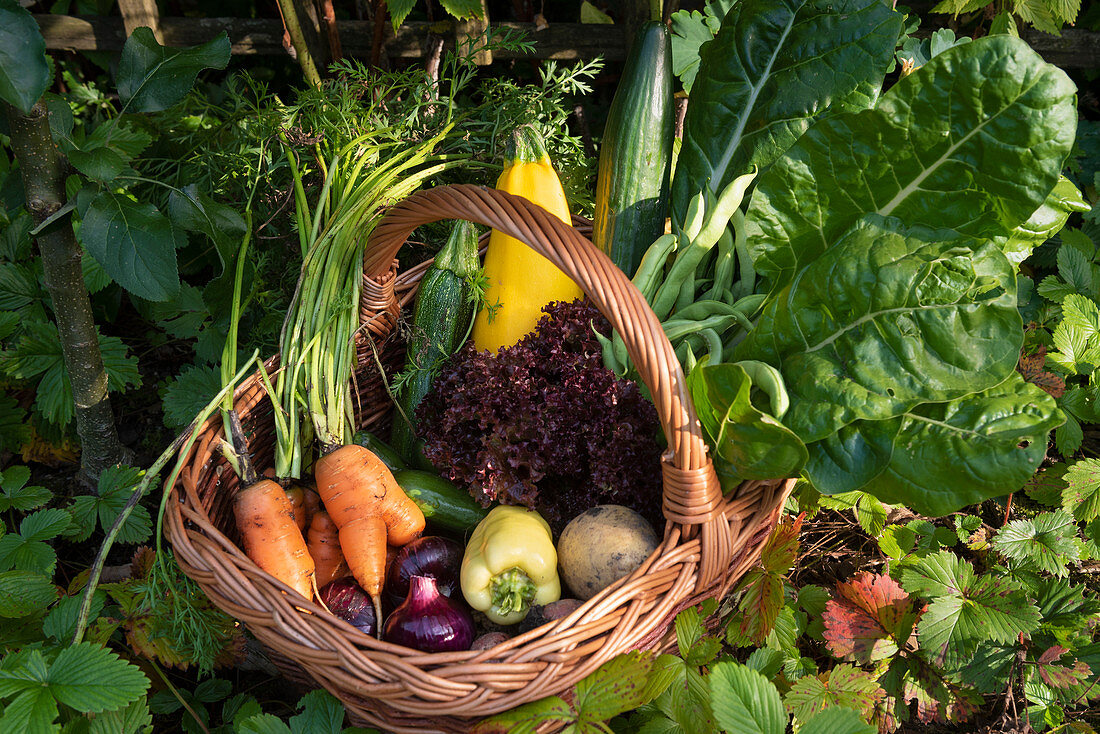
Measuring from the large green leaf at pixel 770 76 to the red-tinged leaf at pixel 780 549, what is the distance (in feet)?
2.74

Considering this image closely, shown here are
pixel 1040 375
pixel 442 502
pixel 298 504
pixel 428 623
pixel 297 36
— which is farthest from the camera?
pixel 297 36

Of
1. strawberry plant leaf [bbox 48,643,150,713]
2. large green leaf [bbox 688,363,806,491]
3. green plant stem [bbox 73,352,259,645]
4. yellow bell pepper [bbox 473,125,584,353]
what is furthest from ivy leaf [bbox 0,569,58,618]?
large green leaf [bbox 688,363,806,491]

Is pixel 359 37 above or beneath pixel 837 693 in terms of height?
above

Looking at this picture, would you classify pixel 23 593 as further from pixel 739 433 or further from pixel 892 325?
pixel 892 325

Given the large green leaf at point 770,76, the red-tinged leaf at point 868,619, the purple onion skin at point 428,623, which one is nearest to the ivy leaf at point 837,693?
the red-tinged leaf at point 868,619

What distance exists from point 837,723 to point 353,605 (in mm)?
937

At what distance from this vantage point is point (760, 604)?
4.75 feet

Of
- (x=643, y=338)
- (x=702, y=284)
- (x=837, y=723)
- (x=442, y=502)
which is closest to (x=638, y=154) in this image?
(x=702, y=284)

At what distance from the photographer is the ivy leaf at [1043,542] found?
1664 millimetres

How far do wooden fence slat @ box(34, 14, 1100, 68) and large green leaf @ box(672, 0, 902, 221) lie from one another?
3.67ft

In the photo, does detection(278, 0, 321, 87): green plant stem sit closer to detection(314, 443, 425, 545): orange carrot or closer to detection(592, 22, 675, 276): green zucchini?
detection(592, 22, 675, 276): green zucchini

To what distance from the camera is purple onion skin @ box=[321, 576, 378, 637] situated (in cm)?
150

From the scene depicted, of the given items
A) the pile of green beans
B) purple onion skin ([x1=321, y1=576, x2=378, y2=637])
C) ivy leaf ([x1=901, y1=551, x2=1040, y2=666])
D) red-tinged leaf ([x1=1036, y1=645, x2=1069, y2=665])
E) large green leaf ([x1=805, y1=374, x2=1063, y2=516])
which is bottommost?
red-tinged leaf ([x1=1036, y1=645, x2=1069, y2=665])

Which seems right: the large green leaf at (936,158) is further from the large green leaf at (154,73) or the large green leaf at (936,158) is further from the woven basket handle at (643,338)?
the large green leaf at (154,73)
